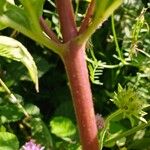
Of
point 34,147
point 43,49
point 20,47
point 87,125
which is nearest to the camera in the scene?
point 20,47

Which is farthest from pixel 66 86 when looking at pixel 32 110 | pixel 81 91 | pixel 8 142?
pixel 81 91

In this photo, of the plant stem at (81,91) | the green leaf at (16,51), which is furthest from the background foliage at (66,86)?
the green leaf at (16,51)

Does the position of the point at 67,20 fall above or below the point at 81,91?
above

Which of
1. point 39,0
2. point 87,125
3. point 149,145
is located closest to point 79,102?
point 87,125

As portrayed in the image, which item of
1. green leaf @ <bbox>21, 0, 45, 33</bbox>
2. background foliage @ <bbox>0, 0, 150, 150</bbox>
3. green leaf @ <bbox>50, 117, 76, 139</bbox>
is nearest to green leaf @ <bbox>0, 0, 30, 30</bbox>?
green leaf @ <bbox>21, 0, 45, 33</bbox>

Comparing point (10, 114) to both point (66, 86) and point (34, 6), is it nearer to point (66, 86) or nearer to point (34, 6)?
point (66, 86)

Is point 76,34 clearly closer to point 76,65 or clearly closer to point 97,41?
point 76,65
